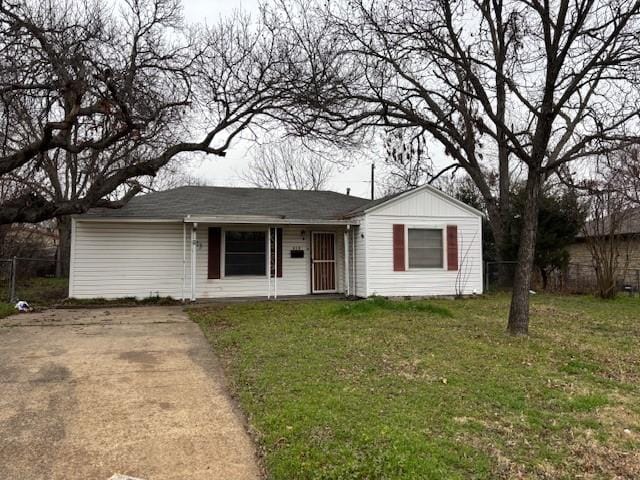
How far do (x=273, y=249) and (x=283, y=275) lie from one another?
794 mm

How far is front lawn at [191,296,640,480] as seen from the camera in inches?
119

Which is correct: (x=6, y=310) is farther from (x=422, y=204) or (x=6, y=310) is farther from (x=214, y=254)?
(x=422, y=204)

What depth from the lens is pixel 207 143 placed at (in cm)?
1141

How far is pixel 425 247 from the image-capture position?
43.4ft

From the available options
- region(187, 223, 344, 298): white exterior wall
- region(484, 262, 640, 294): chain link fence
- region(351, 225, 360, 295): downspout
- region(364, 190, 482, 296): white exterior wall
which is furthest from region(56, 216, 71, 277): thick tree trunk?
region(484, 262, 640, 294): chain link fence

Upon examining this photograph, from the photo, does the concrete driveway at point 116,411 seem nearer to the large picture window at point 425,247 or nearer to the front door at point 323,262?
the front door at point 323,262

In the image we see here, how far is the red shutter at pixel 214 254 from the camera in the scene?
493 inches

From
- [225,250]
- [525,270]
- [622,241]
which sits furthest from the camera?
[622,241]

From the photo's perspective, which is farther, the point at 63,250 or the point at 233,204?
the point at 63,250

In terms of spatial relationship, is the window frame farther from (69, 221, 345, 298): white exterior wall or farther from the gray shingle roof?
the gray shingle roof

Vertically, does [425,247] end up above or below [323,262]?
above

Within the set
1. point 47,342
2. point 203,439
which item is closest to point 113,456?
point 203,439

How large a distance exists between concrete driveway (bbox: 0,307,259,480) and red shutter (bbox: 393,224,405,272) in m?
6.90

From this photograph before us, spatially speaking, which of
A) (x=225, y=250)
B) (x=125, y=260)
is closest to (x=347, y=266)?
(x=225, y=250)
